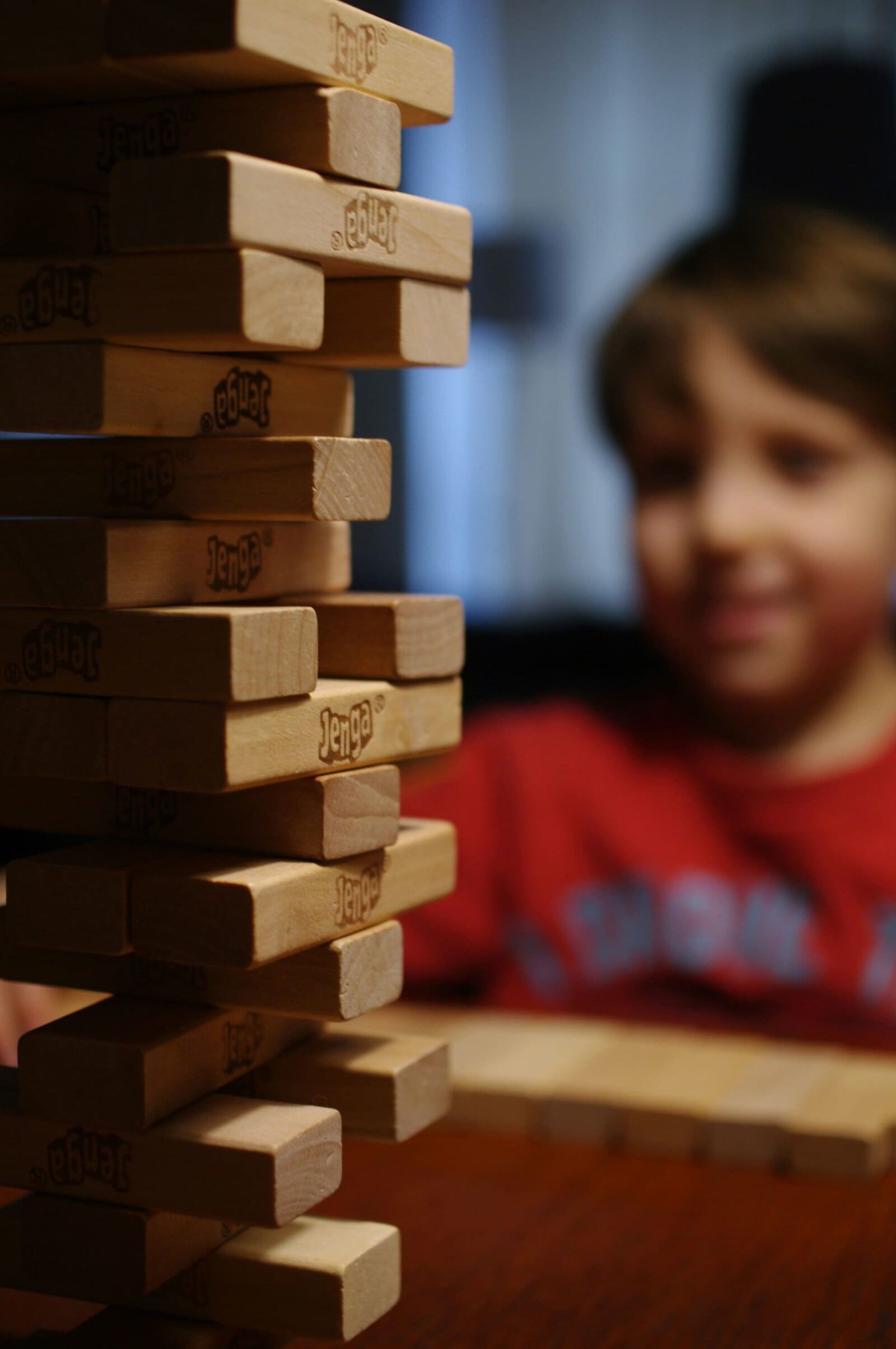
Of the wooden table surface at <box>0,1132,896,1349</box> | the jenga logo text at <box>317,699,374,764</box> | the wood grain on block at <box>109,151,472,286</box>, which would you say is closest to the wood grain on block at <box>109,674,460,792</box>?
the jenga logo text at <box>317,699,374,764</box>

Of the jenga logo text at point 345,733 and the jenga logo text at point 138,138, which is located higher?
the jenga logo text at point 138,138

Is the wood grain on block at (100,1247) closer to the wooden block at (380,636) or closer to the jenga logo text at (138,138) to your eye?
the wooden block at (380,636)

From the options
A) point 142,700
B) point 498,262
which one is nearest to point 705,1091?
point 142,700

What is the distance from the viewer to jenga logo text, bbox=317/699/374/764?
800 millimetres

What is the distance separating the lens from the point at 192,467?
2.62ft

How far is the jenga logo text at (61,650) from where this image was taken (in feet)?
2.52

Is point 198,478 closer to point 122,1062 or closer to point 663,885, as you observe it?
point 122,1062

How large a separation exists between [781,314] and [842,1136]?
3.28ft

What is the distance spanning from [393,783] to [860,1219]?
485 millimetres

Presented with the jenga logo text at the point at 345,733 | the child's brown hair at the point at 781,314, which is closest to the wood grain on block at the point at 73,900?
the jenga logo text at the point at 345,733

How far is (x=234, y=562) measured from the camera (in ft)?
2.68

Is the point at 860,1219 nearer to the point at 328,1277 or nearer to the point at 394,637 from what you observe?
the point at 328,1277

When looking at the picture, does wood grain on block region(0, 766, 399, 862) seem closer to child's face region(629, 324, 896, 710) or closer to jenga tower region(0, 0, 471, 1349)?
jenga tower region(0, 0, 471, 1349)

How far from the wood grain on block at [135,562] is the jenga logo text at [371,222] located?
6.3 inches
